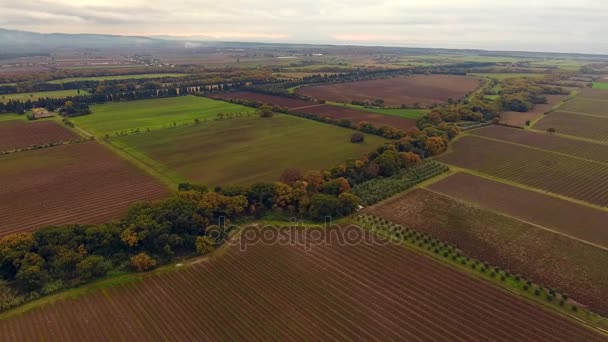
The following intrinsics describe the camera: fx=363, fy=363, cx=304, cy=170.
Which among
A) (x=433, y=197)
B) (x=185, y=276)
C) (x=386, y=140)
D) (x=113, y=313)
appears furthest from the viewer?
(x=386, y=140)

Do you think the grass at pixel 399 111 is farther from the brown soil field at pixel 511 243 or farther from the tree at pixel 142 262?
the tree at pixel 142 262

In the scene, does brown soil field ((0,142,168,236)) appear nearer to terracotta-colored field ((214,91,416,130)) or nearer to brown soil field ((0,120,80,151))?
brown soil field ((0,120,80,151))

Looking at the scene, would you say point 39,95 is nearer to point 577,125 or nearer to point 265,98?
point 265,98

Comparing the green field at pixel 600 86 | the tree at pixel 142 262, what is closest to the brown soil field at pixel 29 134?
the tree at pixel 142 262

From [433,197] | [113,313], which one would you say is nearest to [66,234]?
[113,313]

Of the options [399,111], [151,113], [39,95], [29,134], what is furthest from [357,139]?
[39,95]

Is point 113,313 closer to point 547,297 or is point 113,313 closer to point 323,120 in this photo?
point 547,297

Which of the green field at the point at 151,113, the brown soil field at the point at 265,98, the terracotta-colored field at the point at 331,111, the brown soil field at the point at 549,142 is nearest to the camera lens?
the brown soil field at the point at 549,142
